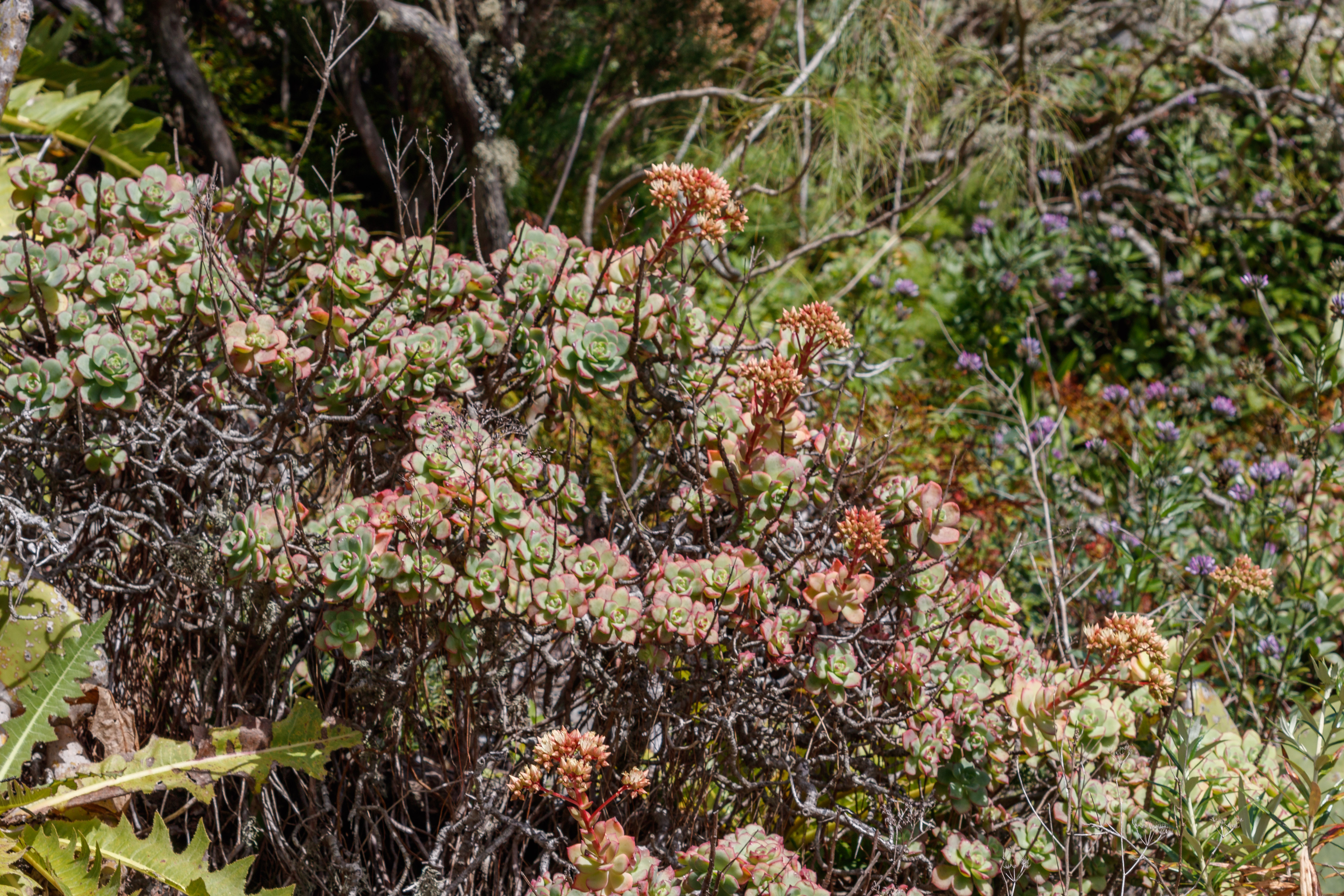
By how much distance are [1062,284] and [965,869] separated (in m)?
3.27

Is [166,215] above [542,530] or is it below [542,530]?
above

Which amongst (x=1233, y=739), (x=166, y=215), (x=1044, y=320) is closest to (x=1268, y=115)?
(x=1044, y=320)

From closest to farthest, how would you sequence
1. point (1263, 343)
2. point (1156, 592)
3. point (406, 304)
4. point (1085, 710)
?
point (1085, 710)
point (406, 304)
point (1156, 592)
point (1263, 343)

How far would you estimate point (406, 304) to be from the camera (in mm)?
1666

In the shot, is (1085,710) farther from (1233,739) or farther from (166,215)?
(166,215)

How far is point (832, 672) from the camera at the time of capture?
1.45 m

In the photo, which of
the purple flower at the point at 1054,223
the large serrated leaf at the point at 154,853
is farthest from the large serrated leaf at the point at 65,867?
the purple flower at the point at 1054,223

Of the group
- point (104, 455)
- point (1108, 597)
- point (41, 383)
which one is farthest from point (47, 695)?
point (1108, 597)

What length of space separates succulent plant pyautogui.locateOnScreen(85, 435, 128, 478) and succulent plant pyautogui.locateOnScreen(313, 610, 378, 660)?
46cm

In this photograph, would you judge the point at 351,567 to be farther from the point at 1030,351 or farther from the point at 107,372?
the point at 1030,351

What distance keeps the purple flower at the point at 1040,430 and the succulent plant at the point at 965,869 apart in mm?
1274

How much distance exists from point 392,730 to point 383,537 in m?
0.39

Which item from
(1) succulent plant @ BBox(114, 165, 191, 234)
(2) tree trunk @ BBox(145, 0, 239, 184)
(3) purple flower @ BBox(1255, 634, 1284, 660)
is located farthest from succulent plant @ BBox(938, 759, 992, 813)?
(2) tree trunk @ BBox(145, 0, 239, 184)

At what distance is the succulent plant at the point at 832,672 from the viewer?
1447 millimetres
